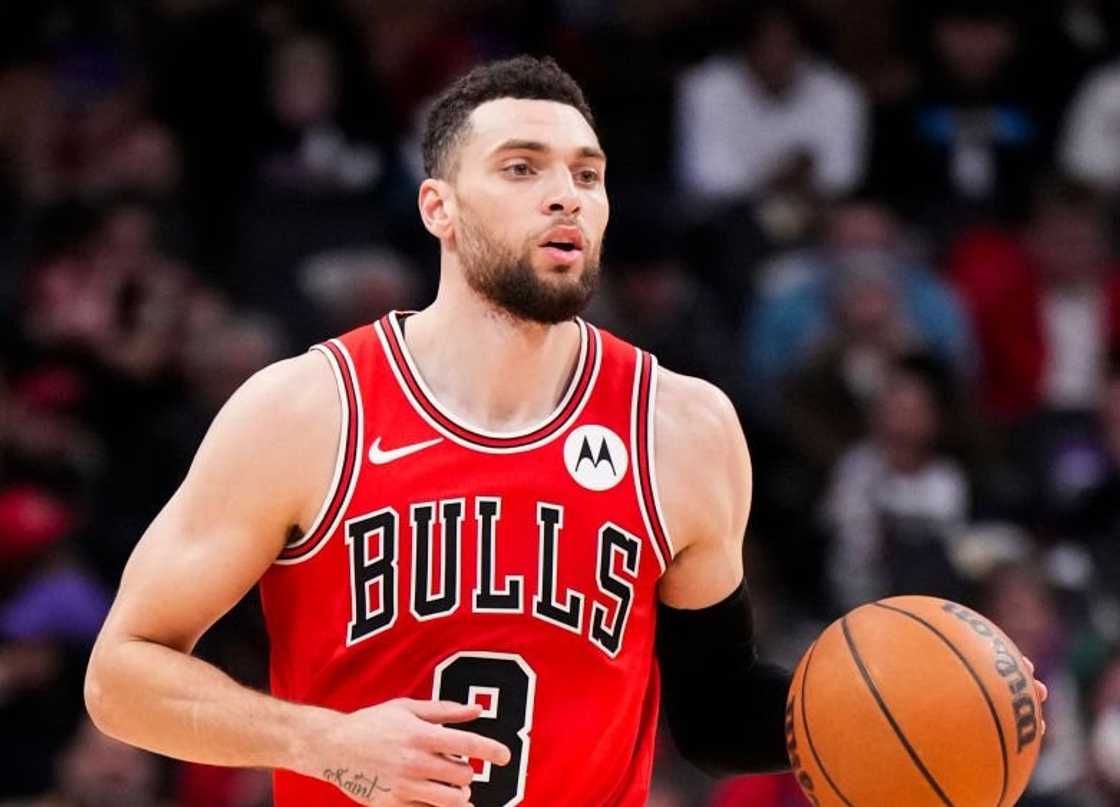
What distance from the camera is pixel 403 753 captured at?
408cm

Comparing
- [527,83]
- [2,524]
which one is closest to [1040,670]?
[2,524]

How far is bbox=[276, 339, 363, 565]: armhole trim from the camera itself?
459 centimetres

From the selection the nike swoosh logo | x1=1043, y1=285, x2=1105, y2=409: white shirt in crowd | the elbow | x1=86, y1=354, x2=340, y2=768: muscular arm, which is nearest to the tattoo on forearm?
x1=86, y1=354, x2=340, y2=768: muscular arm

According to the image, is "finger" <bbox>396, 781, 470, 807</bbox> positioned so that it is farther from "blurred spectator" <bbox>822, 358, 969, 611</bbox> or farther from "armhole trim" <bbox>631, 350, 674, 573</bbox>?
"blurred spectator" <bbox>822, 358, 969, 611</bbox>

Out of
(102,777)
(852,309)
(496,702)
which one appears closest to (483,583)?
(496,702)

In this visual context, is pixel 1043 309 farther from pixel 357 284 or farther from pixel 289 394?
pixel 289 394

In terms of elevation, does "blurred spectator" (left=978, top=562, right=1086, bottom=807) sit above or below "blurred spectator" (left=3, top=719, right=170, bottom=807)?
above

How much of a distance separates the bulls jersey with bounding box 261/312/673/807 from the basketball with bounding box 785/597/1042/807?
447 mm

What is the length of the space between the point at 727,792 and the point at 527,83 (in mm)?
3983

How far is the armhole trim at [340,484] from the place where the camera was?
459 centimetres

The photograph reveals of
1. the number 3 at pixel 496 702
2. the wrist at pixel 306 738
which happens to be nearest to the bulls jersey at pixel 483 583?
the number 3 at pixel 496 702

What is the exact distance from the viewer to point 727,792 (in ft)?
26.6

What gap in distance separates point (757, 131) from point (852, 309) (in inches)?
65.0

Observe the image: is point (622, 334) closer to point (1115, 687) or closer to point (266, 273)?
point (266, 273)
